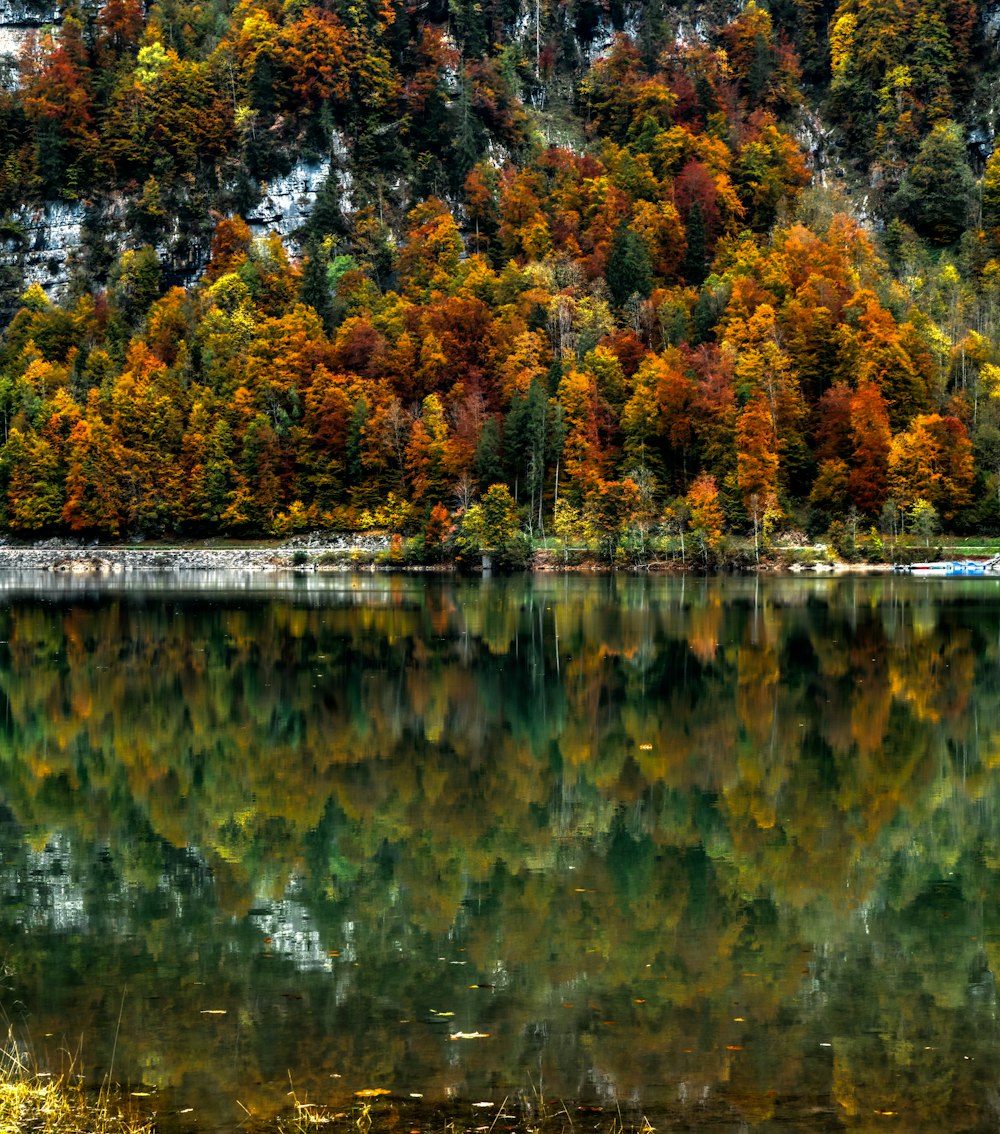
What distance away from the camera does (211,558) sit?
12194cm

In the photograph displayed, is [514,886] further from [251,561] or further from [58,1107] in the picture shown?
[251,561]

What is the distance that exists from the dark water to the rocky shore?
81.1m

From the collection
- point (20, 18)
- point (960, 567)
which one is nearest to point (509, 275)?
point (960, 567)

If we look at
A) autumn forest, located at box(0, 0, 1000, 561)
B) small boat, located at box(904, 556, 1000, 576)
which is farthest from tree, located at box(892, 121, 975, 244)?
small boat, located at box(904, 556, 1000, 576)

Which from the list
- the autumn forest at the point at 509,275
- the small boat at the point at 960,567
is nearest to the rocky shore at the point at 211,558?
the autumn forest at the point at 509,275

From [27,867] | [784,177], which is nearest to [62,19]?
[784,177]

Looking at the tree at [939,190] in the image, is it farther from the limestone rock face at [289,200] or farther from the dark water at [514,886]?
the dark water at [514,886]

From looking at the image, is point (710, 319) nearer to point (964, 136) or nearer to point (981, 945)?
point (964, 136)

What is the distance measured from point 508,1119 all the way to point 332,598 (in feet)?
198

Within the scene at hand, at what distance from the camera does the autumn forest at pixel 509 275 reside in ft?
378

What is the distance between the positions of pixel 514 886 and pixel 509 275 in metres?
127

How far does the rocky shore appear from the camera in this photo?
11719 cm

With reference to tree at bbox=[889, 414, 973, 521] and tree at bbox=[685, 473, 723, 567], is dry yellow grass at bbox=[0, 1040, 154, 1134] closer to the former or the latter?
tree at bbox=[685, 473, 723, 567]

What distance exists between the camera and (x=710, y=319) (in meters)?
128
